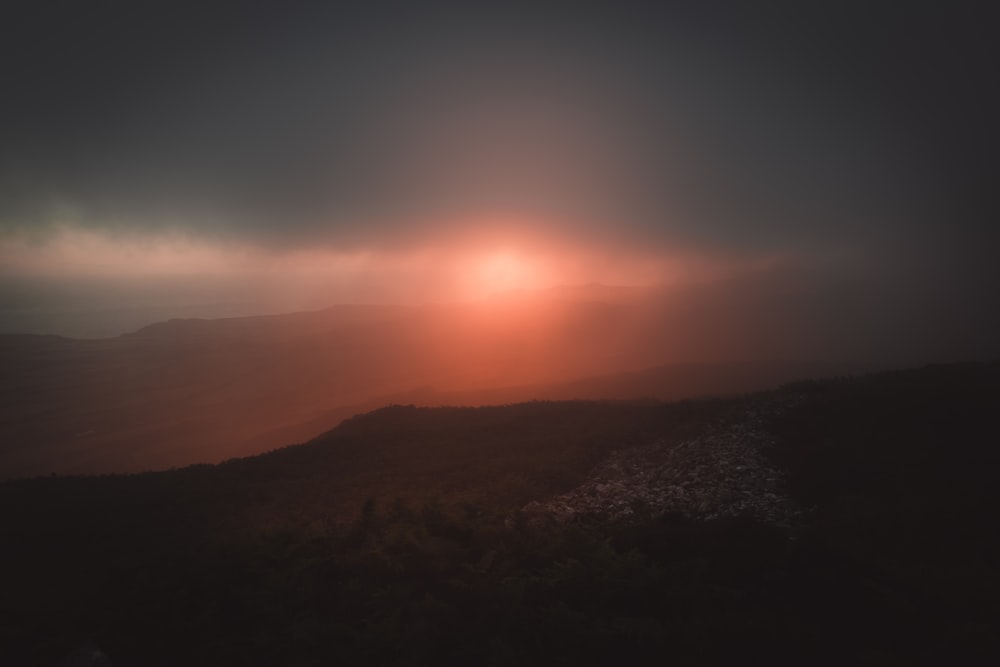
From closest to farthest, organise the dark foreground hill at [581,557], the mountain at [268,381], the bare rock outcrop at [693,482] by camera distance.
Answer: the dark foreground hill at [581,557]
the bare rock outcrop at [693,482]
the mountain at [268,381]

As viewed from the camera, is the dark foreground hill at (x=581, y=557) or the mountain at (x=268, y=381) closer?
the dark foreground hill at (x=581, y=557)

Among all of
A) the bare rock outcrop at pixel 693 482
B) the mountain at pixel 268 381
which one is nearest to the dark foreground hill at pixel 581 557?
the bare rock outcrop at pixel 693 482

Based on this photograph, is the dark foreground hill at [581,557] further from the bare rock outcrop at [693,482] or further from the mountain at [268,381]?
the mountain at [268,381]

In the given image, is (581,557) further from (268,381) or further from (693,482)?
(268,381)

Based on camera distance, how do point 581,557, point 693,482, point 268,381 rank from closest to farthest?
point 581,557, point 693,482, point 268,381

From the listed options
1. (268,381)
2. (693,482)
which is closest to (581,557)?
(693,482)

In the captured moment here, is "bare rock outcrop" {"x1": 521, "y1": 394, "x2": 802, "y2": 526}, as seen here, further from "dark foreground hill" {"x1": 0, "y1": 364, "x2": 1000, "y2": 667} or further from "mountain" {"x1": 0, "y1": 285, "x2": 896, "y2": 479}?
"mountain" {"x1": 0, "y1": 285, "x2": 896, "y2": 479}

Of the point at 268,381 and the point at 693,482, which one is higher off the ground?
the point at 268,381

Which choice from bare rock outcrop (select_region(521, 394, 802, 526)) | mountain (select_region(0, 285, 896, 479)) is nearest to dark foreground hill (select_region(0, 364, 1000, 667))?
bare rock outcrop (select_region(521, 394, 802, 526))

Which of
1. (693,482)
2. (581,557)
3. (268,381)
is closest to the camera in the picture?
(581,557)
